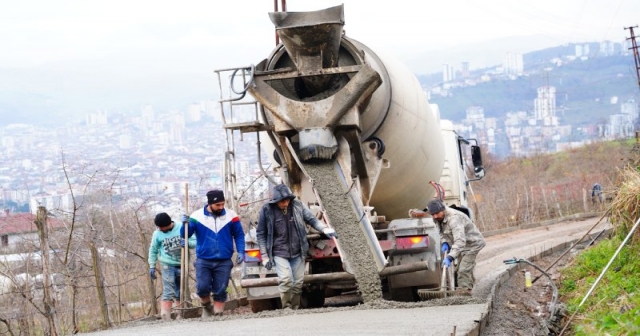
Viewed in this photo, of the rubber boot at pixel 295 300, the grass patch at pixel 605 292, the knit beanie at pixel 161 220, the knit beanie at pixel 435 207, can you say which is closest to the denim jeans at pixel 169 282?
the knit beanie at pixel 161 220

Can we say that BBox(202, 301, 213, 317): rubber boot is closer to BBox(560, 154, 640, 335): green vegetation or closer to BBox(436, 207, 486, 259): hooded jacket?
BBox(436, 207, 486, 259): hooded jacket

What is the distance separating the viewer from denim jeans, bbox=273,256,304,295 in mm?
10680

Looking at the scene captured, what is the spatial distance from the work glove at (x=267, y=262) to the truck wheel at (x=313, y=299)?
3.12 feet

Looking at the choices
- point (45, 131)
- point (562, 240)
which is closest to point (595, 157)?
→ point (562, 240)

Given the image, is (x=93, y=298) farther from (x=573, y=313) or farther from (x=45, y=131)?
(x=45, y=131)

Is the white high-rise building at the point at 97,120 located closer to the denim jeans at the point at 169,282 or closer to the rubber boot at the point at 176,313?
the rubber boot at the point at 176,313

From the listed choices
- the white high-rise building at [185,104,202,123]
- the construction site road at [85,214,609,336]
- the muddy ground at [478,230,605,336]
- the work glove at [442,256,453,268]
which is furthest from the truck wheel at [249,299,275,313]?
the white high-rise building at [185,104,202,123]

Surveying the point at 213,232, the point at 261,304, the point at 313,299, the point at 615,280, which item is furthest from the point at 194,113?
the point at 615,280

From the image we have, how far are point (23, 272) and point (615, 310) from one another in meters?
10.3

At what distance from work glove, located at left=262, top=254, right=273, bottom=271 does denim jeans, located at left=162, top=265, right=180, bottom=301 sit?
141 centimetres

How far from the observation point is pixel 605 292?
10758mm

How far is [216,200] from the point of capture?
10.9m

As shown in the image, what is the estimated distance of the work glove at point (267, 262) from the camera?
10.9 m

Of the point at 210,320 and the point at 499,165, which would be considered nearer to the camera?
the point at 210,320
